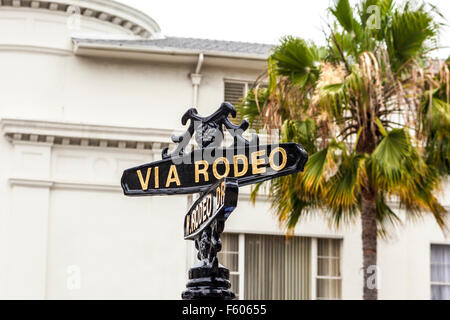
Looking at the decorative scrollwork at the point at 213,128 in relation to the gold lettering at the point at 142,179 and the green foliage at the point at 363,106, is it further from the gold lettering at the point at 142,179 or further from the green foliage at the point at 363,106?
the green foliage at the point at 363,106

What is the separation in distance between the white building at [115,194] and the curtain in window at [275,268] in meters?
0.03

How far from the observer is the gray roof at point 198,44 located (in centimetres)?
1927

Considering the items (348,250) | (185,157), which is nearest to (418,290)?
(348,250)

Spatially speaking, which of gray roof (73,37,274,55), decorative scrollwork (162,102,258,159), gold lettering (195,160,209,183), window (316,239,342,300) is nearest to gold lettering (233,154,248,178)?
decorative scrollwork (162,102,258,159)

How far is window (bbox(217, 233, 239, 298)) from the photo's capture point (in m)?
18.8

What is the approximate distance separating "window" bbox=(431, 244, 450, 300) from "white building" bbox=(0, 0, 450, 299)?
23 millimetres

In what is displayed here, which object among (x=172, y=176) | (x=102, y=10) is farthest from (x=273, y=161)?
(x=102, y=10)

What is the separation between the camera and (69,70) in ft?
62.9

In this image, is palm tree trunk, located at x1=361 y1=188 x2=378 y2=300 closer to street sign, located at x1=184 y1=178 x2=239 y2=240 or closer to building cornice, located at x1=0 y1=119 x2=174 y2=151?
building cornice, located at x1=0 y1=119 x2=174 y2=151

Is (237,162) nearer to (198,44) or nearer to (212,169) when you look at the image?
(212,169)

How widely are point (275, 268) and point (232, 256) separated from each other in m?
1.01
